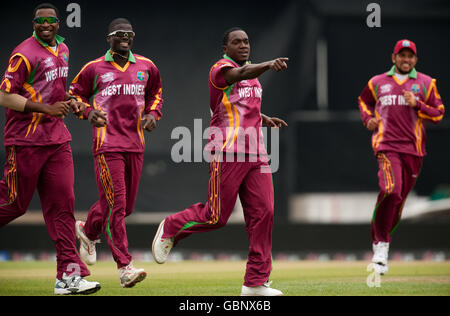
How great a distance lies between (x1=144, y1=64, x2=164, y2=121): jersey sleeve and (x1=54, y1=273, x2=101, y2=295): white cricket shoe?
5.82 ft

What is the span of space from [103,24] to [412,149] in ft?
28.9

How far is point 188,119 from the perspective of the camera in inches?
677

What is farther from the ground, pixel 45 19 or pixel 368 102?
pixel 45 19

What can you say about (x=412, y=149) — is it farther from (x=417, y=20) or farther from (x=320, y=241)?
(x=417, y=20)

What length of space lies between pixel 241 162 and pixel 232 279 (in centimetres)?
242

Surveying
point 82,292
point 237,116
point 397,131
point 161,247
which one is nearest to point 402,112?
point 397,131

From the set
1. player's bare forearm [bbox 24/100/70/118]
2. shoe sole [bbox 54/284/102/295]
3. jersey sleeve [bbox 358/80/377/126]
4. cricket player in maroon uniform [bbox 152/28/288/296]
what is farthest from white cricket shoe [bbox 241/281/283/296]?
jersey sleeve [bbox 358/80/377/126]

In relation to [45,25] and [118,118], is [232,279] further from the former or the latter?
[45,25]

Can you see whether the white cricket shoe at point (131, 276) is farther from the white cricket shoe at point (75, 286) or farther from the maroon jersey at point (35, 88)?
the maroon jersey at point (35, 88)

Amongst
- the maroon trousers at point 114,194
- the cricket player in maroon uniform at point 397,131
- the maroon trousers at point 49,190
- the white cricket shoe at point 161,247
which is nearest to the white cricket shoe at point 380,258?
the cricket player in maroon uniform at point 397,131

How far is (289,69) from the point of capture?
1755cm

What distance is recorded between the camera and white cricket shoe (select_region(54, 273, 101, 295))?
300 inches

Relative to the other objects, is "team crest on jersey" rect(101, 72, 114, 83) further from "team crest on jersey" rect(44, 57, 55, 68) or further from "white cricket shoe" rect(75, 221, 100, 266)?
"white cricket shoe" rect(75, 221, 100, 266)
